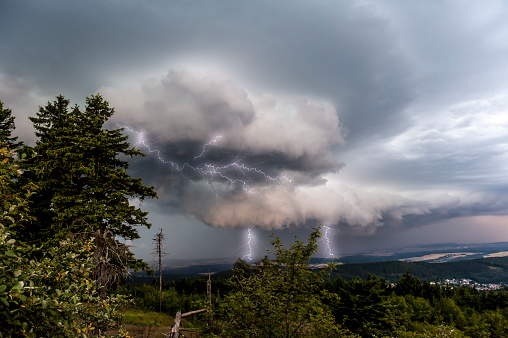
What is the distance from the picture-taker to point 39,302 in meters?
3.32

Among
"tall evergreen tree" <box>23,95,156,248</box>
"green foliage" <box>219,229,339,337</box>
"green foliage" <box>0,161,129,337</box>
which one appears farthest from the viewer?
"tall evergreen tree" <box>23,95,156,248</box>

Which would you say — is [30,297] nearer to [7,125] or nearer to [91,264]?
[91,264]

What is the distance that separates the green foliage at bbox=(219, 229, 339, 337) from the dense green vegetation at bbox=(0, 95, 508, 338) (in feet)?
0.11

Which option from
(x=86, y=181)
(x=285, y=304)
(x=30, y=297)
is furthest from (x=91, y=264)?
(x=86, y=181)

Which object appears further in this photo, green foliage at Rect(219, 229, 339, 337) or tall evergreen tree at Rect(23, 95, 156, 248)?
tall evergreen tree at Rect(23, 95, 156, 248)

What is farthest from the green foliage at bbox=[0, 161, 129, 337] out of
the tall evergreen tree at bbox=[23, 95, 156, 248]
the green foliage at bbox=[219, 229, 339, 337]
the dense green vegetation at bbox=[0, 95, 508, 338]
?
the tall evergreen tree at bbox=[23, 95, 156, 248]

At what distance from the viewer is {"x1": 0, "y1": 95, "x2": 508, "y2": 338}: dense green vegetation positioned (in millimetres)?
3596

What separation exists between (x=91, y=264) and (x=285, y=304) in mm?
5776

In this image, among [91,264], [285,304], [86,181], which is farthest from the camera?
[86,181]

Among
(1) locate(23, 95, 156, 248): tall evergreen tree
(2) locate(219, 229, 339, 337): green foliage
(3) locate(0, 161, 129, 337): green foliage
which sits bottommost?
(2) locate(219, 229, 339, 337): green foliage

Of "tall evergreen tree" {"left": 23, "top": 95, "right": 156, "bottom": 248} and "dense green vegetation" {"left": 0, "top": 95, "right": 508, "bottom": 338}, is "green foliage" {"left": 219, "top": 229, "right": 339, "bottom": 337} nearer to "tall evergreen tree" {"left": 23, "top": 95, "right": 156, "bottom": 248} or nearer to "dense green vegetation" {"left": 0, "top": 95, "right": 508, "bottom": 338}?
"dense green vegetation" {"left": 0, "top": 95, "right": 508, "bottom": 338}

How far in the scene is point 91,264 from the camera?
15.2ft

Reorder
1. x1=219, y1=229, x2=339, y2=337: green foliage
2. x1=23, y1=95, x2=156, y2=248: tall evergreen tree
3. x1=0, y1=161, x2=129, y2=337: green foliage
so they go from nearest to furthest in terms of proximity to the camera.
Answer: x1=0, y1=161, x2=129, y2=337: green foliage < x1=219, y1=229, x2=339, y2=337: green foliage < x1=23, y1=95, x2=156, y2=248: tall evergreen tree

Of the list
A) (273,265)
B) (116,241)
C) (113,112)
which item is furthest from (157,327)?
(273,265)
